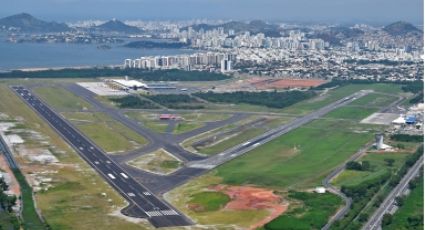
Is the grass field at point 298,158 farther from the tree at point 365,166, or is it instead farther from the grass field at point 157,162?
the grass field at point 157,162

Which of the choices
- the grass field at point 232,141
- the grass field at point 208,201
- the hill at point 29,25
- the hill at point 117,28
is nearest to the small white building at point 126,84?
the grass field at point 232,141

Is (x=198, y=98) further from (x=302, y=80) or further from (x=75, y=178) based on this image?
(x=75, y=178)

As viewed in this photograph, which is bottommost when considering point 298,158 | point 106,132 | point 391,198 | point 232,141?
point 391,198

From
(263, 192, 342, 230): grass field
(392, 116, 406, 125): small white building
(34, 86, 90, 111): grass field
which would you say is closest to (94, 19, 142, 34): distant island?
(34, 86, 90, 111): grass field

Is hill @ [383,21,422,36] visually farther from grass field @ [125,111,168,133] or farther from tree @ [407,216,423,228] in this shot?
tree @ [407,216,423,228]

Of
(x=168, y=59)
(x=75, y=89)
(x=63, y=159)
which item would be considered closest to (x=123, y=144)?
(x=63, y=159)

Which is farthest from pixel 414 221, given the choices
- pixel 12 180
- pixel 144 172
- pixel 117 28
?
pixel 117 28

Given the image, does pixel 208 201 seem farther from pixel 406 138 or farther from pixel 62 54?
pixel 62 54
